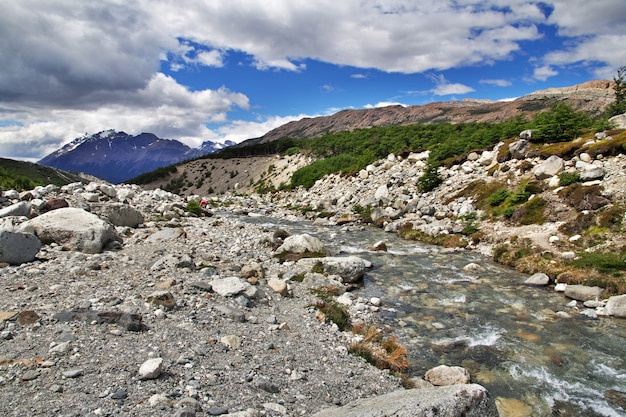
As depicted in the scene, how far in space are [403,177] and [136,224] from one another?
2732 cm

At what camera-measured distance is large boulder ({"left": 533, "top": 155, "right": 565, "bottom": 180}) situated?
22734 millimetres

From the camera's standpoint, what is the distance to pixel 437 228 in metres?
23.6

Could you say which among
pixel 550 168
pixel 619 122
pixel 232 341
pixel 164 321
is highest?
pixel 619 122

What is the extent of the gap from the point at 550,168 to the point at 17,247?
28.2m

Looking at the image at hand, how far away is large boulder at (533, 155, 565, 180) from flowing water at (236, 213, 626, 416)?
→ 33.6 ft

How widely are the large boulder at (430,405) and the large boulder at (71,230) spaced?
12026mm

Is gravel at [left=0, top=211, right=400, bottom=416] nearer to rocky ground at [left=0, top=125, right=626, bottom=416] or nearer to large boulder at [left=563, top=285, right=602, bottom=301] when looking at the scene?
rocky ground at [left=0, top=125, right=626, bottom=416]

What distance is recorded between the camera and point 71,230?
13320 mm

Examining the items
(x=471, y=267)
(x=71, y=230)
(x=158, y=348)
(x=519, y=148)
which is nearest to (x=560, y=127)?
(x=519, y=148)

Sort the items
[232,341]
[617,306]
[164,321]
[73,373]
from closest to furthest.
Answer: [73,373]
[232,341]
[164,321]
[617,306]

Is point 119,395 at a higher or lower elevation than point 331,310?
higher

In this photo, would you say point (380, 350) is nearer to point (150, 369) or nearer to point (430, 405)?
point (430, 405)

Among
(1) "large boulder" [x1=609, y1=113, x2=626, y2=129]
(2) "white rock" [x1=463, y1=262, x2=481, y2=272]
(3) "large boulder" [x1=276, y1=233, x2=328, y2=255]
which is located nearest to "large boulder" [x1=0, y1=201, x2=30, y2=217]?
(3) "large boulder" [x1=276, y1=233, x2=328, y2=255]

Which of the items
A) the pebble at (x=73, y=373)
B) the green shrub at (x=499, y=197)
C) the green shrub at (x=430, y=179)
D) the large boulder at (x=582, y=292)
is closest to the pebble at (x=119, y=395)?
the pebble at (x=73, y=373)
